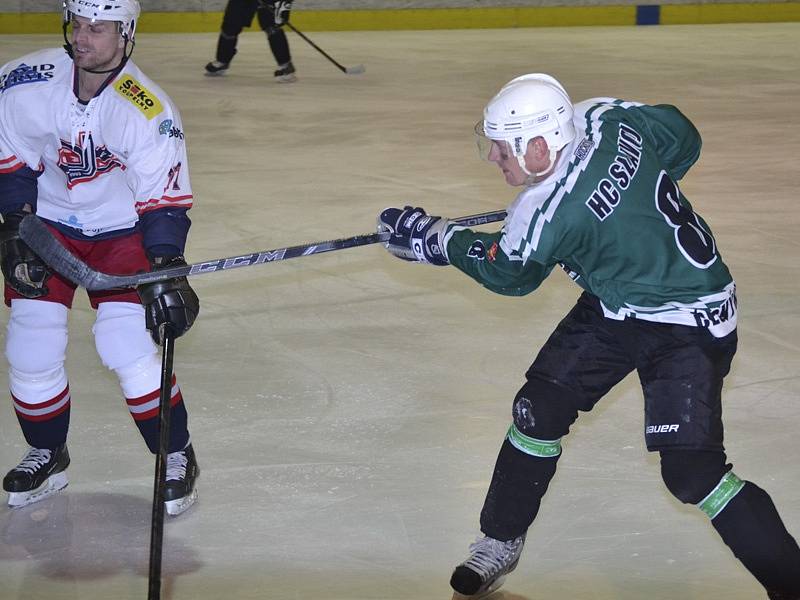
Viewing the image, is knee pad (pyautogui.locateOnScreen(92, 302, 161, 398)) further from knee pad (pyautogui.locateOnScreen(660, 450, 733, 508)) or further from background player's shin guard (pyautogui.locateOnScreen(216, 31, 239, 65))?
background player's shin guard (pyautogui.locateOnScreen(216, 31, 239, 65))

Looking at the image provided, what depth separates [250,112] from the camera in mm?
7629

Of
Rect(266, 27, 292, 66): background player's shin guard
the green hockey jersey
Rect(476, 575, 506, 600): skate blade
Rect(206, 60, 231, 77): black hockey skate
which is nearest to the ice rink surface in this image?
Rect(476, 575, 506, 600): skate blade

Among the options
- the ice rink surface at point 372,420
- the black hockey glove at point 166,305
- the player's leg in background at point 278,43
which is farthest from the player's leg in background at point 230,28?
the black hockey glove at point 166,305

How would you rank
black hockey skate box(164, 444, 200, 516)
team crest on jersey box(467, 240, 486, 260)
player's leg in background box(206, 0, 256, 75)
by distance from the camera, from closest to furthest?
team crest on jersey box(467, 240, 486, 260)
black hockey skate box(164, 444, 200, 516)
player's leg in background box(206, 0, 256, 75)

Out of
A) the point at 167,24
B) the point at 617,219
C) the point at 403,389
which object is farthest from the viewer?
the point at 167,24

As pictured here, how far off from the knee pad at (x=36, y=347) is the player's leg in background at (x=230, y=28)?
6.42 metres

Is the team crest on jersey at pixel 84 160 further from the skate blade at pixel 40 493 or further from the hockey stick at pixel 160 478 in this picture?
the skate blade at pixel 40 493

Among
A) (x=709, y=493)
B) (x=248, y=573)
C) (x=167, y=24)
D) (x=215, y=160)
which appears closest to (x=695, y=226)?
(x=709, y=493)

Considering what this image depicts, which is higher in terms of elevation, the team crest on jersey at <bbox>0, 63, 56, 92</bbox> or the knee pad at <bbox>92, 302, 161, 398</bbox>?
the team crest on jersey at <bbox>0, 63, 56, 92</bbox>

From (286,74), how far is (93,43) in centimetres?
640

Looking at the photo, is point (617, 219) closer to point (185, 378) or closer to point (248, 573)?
point (248, 573)

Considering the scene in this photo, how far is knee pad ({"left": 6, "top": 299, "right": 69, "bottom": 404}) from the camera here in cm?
263

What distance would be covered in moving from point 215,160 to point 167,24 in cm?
585

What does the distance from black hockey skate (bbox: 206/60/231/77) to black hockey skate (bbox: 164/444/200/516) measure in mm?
6458
